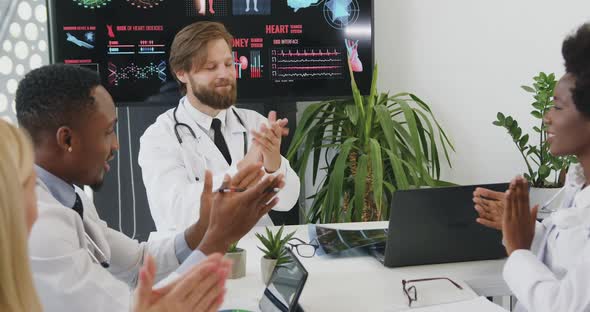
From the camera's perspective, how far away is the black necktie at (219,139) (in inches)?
106

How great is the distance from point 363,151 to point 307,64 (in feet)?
1.91

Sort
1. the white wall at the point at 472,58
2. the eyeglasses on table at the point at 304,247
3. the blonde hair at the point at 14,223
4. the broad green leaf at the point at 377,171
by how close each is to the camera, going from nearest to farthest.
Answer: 1. the blonde hair at the point at 14,223
2. the eyeglasses on table at the point at 304,247
3. the broad green leaf at the point at 377,171
4. the white wall at the point at 472,58

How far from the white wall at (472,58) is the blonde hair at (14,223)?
10.4 ft

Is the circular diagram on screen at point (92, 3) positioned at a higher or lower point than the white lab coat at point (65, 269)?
higher

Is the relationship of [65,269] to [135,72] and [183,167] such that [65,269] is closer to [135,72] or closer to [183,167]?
[183,167]

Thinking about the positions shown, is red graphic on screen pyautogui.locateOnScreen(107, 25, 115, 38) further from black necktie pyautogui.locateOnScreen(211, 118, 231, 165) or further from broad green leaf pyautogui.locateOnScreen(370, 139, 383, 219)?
broad green leaf pyautogui.locateOnScreen(370, 139, 383, 219)

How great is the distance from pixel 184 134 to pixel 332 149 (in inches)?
49.4

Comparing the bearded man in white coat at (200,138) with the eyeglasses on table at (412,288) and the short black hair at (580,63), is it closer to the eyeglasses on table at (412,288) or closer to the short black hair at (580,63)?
the eyeglasses on table at (412,288)

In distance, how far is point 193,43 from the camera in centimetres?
298

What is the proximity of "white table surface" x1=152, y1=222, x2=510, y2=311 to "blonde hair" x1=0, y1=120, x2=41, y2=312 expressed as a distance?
0.82 metres

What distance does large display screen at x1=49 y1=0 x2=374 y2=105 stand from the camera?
317cm

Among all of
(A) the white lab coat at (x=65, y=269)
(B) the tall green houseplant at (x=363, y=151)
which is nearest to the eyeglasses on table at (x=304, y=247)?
(A) the white lab coat at (x=65, y=269)

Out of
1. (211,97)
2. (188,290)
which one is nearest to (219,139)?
(211,97)

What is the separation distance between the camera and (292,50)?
130 inches
